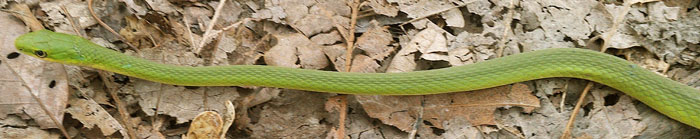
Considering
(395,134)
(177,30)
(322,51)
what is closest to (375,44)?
(322,51)

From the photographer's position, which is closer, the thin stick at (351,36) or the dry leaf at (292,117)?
the dry leaf at (292,117)

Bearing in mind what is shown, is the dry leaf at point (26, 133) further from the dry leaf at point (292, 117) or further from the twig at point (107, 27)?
the dry leaf at point (292, 117)

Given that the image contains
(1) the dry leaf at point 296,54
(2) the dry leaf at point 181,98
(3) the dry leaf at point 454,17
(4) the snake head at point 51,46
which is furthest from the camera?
(3) the dry leaf at point 454,17

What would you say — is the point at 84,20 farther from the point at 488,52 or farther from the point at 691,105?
the point at 691,105

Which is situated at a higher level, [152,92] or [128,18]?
[128,18]

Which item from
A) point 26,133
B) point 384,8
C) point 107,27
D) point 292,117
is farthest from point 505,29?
point 26,133

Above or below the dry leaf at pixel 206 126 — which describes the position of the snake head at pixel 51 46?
above

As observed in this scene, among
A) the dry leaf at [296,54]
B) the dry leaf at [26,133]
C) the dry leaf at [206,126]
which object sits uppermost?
the dry leaf at [296,54]

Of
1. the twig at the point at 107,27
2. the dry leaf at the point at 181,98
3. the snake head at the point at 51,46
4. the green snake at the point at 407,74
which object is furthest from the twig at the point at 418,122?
the snake head at the point at 51,46

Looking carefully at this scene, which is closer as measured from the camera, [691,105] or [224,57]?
[691,105]
